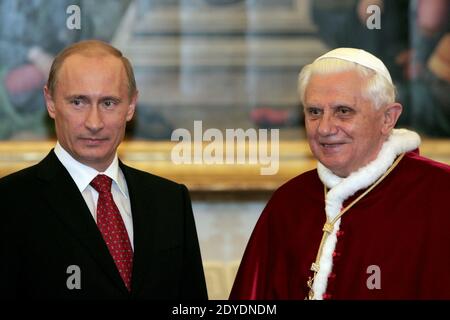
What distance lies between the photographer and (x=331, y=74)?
287cm

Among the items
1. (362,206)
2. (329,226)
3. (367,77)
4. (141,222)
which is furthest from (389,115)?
(141,222)

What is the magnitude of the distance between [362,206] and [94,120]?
887 mm

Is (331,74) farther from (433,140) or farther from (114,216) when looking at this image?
(433,140)

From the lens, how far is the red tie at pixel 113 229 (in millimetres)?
2756

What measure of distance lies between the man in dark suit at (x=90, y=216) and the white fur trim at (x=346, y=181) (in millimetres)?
385

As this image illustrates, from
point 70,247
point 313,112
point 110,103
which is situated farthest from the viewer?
point 313,112

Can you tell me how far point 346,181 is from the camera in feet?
9.71

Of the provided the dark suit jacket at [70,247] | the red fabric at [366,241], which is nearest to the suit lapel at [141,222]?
the dark suit jacket at [70,247]

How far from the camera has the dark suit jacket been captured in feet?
8.66

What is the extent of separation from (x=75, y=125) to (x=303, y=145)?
2065 millimetres

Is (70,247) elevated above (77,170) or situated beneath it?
situated beneath

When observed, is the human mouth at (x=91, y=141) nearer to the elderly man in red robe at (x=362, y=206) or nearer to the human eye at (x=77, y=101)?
the human eye at (x=77, y=101)

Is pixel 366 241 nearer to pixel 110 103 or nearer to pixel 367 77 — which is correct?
pixel 367 77

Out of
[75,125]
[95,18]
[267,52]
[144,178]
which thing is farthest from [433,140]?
[75,125]
